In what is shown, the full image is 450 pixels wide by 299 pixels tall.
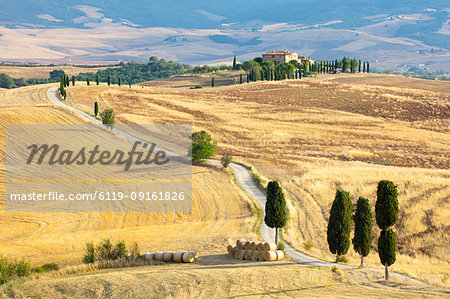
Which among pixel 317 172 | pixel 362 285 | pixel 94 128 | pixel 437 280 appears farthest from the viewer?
pixel 94 128

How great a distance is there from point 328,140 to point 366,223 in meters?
54.0

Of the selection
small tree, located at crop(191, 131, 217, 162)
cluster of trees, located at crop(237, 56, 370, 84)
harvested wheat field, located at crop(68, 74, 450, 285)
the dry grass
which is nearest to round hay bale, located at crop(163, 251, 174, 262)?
the dry grass

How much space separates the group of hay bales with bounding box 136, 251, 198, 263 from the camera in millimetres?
32344

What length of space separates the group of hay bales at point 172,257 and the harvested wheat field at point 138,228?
310cm

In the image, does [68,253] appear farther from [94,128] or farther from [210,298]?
[94,128]

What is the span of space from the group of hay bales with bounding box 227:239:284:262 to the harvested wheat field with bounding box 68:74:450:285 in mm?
4252

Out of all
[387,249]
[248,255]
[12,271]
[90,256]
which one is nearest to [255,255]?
[248,255]

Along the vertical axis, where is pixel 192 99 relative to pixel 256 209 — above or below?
above

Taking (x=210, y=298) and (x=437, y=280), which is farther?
(x=437, y=280)

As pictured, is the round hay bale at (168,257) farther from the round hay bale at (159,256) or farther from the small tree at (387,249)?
the small tree at (387,249)

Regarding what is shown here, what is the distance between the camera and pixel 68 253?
35.4m

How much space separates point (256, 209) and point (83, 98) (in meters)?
61.1

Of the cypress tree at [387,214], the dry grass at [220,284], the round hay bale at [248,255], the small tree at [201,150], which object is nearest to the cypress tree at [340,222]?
the dry grass at [220,284]

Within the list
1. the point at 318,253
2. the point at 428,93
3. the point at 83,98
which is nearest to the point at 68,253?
the point at 318,253
